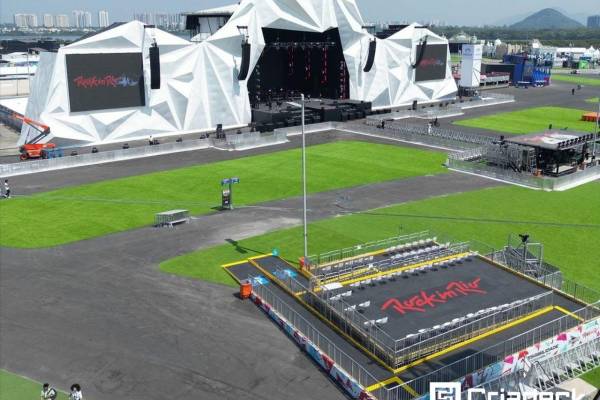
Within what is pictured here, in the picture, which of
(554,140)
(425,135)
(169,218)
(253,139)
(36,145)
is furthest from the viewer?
(425,135)

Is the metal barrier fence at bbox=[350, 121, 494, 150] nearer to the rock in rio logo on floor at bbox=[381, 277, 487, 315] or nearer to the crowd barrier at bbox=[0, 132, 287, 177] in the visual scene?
the crowd barrier at bbox=[0, 132, 287, 177]

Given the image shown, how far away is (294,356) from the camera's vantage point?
22594 millimetres

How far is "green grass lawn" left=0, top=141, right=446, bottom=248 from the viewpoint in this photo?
38406 mm

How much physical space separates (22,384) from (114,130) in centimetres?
4917

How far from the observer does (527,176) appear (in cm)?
4834

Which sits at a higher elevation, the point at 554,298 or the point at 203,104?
the point at 203,104

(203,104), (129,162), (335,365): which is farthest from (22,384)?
(203,104)

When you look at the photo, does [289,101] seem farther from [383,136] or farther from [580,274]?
[580,274]

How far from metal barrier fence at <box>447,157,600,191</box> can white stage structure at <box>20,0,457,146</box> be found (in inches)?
1273

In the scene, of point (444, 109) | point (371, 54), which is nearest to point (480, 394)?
point (371, 54)

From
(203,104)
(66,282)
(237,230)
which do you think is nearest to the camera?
(66,282)

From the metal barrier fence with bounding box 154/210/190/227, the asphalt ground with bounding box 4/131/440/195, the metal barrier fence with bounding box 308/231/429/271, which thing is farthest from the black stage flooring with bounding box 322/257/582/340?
the asphalt ground with bounding box 4/131/440/195

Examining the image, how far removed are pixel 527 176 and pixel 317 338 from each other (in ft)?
106

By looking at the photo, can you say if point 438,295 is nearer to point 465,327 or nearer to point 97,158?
point 465,327
